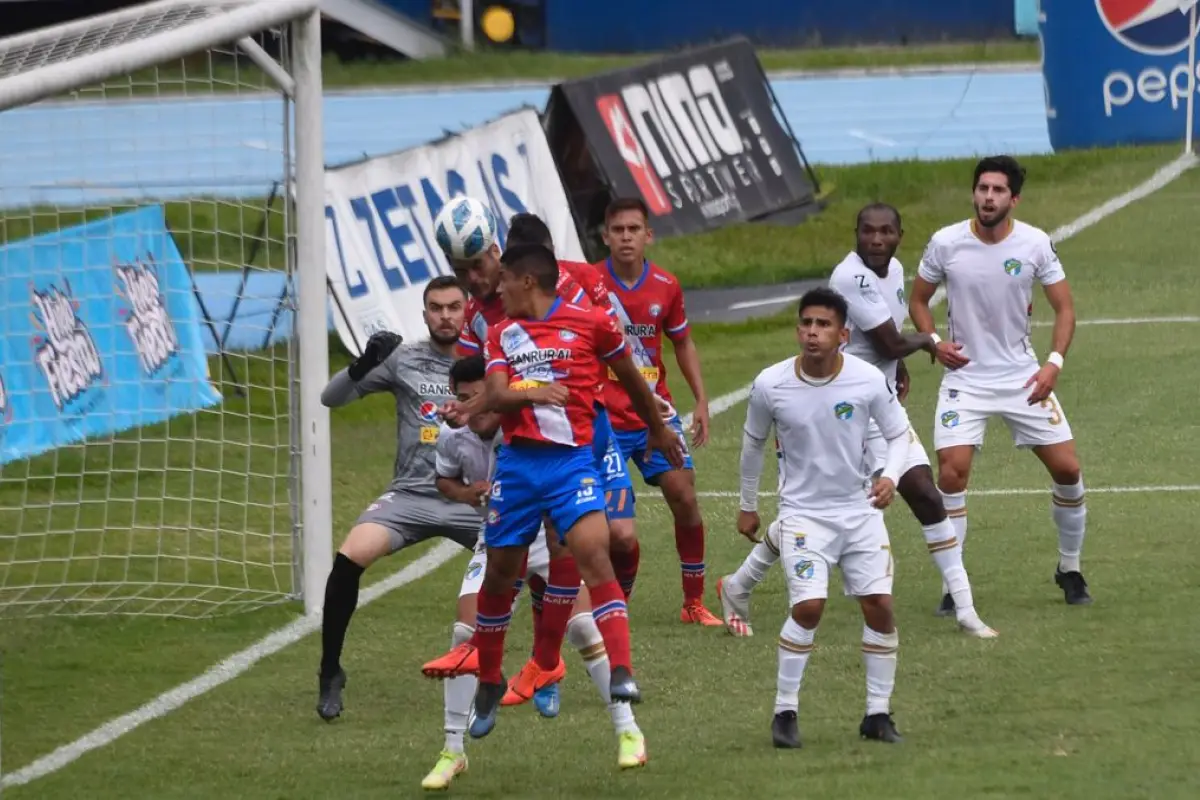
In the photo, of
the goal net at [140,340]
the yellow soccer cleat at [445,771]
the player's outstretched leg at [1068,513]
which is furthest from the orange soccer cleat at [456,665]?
the player's outstretched leg at [1068,513]

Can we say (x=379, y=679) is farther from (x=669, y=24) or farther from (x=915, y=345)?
(x=669, y=24)

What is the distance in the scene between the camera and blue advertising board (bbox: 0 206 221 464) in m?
12.2

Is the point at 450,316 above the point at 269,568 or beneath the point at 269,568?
above

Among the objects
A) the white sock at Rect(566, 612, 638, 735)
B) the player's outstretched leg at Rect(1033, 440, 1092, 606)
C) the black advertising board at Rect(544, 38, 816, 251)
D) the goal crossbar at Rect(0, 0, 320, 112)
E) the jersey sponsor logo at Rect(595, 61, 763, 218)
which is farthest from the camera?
the jersey sponsor logo at Rect(595, 61, 763, 218)

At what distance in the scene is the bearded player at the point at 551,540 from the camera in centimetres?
823

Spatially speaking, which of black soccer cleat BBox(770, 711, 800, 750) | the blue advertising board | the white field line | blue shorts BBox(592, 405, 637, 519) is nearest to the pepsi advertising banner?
the white field line

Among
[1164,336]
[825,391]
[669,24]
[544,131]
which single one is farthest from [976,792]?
[669,24]

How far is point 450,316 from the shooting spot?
9.03 meters

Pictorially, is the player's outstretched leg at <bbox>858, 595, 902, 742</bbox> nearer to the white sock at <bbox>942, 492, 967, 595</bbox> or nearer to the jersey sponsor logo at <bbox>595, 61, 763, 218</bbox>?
the white sock at <bbox>942, 492, 967, 595</bbox>

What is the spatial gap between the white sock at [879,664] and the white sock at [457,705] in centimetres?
149

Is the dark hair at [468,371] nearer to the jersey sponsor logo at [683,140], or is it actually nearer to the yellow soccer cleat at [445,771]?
the yellow soccer cleat at [445,771]

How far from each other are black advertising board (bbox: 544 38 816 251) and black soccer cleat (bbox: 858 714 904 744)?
1218 centimetres

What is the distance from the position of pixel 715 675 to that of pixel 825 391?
5.84ft

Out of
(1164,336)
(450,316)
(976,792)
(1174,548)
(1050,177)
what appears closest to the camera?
(976,792)
